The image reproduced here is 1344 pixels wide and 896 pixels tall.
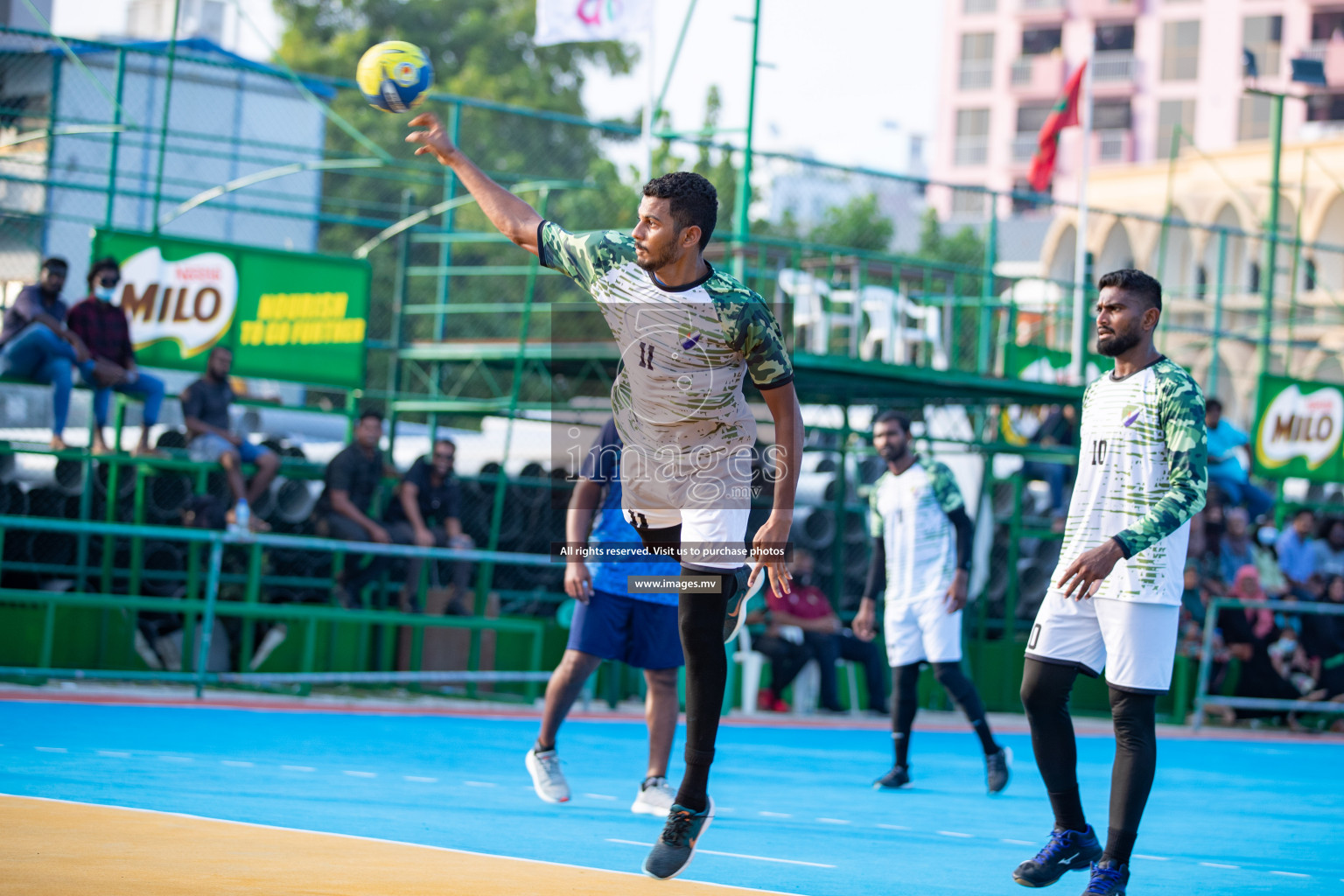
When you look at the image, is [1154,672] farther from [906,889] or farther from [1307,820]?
[1307,820]

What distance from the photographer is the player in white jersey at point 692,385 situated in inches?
216

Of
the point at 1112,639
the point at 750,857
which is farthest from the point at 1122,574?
the point at 750,857

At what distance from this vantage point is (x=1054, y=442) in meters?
19.2

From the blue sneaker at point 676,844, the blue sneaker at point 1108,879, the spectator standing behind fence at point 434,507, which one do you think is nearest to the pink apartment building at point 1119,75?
the spectator standing behind fence at point 434,507

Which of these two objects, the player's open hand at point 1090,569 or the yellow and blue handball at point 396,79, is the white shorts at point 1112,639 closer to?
the player's open hand at point 1090,569

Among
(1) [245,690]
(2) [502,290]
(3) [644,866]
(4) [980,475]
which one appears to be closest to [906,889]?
(3) [644,866]

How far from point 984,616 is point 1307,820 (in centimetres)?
915

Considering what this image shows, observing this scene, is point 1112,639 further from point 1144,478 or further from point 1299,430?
point 1299,430

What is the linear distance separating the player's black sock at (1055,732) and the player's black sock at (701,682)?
1185mm

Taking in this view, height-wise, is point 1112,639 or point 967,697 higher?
point 1112,639

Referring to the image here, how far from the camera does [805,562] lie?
16.4 metres

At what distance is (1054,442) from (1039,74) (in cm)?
4851

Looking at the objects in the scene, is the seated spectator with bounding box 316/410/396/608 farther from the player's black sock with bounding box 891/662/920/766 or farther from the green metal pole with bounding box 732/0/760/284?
the player's black sock with bounding box 891/662/920/766

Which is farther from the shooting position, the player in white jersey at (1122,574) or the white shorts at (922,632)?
the white shorts at (922,632)
